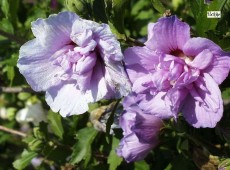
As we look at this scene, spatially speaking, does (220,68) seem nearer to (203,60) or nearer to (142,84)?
(203,60)

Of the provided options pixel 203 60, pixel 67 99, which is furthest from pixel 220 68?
pixel 67 99

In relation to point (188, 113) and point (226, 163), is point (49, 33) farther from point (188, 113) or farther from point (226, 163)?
point (226, 163)

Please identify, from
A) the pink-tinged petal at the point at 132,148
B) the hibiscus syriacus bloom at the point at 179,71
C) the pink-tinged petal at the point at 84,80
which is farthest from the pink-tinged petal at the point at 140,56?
the pink-tinged petal at the point at 132,148

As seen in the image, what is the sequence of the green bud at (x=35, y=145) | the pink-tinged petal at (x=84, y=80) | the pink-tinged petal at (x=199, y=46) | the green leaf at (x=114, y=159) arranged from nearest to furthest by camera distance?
1. the pink-tinged petal at (x=199, y=46)
2. the pink-tinged petal at (x=84, y=80)
3. the green leaf at (x=114, y=159)
4. the green bud at (x=35, y=145)

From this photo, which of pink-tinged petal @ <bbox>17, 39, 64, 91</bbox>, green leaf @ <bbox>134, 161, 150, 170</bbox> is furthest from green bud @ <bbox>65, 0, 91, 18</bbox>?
green leaf @ <bbox>134, 161, 150, 170</bbox>

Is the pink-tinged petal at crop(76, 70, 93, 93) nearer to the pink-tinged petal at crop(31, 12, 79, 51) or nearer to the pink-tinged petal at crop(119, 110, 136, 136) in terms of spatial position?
the pink-tinged petal at crop(31, 12, 79, 51)

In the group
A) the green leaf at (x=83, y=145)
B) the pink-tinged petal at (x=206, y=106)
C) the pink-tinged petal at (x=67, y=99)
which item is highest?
the pink-tinged petal at (x=206, y=106)

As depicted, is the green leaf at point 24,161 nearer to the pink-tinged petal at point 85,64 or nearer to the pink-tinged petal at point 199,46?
the pink-tinged petal at point 85,64
